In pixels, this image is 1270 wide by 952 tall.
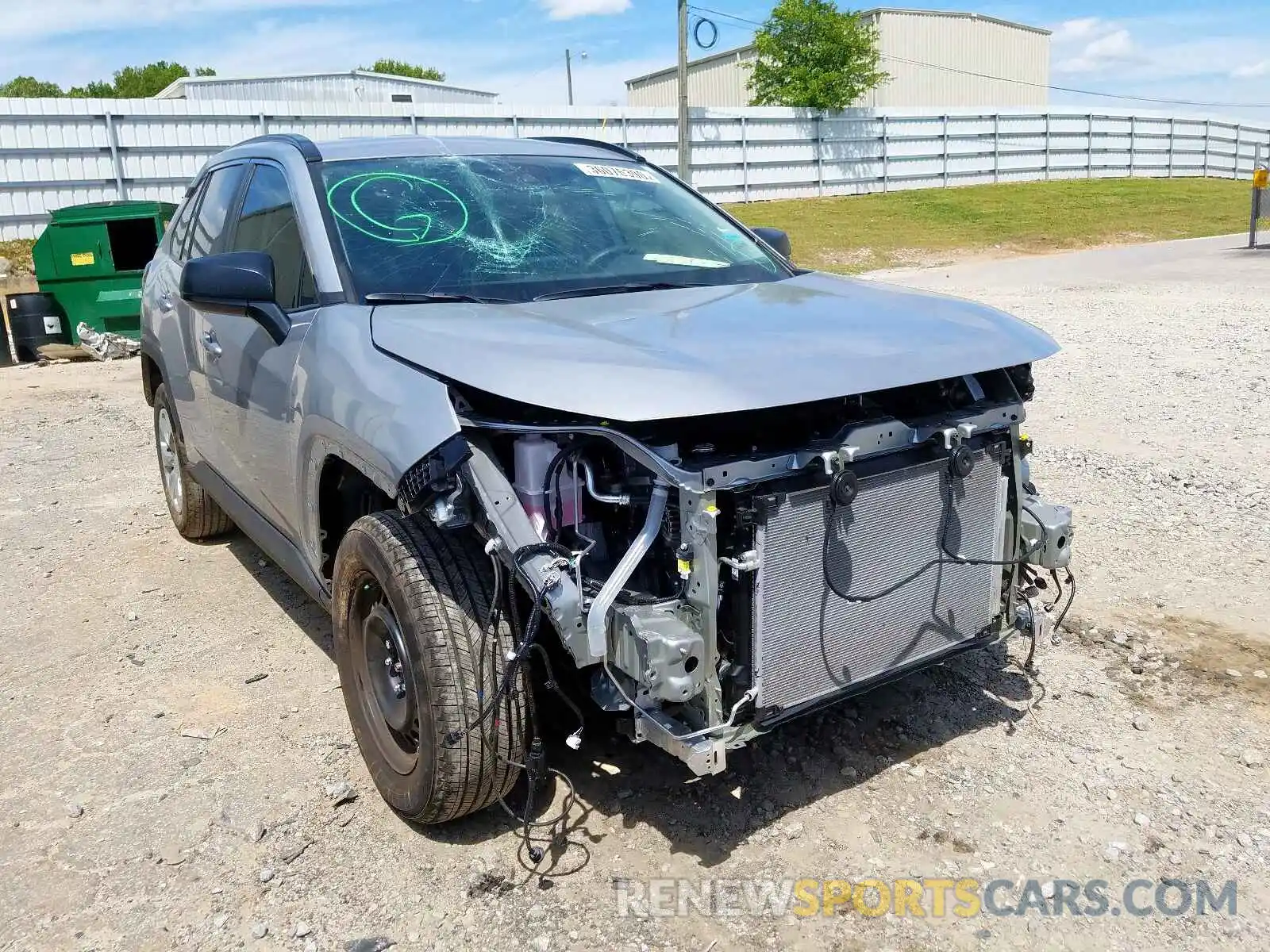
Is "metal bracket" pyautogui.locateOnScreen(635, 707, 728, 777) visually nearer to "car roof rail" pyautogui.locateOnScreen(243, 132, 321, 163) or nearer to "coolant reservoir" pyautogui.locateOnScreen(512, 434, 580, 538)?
"coolant reservoir" pyautogui.locateOnScreen(512, 434, 580, 538)

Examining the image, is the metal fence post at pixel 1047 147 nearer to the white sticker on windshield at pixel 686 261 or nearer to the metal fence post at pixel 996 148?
the metal fence post at pixel 996 148

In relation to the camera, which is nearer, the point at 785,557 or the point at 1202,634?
the point at 785,557

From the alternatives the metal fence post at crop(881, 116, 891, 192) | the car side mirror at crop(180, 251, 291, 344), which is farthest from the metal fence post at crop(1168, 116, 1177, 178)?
the car side mirror at crop(180, 251, 291, 344)

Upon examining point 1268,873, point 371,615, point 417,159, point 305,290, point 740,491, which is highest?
point 417,159

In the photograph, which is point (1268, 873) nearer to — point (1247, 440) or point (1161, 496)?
point (1161, 496)

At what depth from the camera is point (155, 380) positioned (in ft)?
18.9

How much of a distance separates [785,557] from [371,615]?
1.24m

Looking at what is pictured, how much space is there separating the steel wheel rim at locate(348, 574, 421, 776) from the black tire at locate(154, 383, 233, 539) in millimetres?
2420

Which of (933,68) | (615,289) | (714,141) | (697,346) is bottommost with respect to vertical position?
(697,346)

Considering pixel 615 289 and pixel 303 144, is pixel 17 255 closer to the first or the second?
pixel 303 144

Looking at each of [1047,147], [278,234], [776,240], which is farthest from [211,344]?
[1047,147]

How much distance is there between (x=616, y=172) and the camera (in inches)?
171

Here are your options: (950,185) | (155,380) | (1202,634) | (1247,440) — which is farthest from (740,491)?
(950,185)

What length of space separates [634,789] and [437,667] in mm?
835
